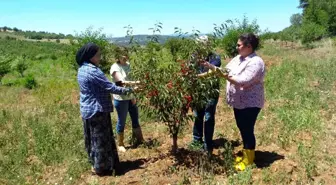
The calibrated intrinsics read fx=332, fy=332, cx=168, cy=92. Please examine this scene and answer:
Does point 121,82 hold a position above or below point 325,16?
below

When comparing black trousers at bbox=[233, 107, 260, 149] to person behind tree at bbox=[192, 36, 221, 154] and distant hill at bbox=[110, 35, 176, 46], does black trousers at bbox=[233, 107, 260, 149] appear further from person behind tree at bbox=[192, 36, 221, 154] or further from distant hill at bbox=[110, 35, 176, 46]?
distant hill at bbox=[110, 35, 176, 46]

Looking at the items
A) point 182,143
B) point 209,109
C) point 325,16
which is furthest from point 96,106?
point 325,16

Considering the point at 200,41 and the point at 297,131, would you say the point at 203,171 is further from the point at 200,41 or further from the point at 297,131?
the point at 297,131

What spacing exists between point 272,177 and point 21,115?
6.81 meters

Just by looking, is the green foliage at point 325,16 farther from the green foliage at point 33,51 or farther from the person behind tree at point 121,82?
the person behind tree at point 121,82

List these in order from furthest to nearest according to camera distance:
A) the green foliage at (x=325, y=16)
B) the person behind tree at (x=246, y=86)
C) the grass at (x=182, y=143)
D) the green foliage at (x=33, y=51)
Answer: the green foliage at (x=33, y=51)
the green foliage at (x=325, y=16)
the grass at (x=182, y=143)
the person behind tree at (x=246, y=86)

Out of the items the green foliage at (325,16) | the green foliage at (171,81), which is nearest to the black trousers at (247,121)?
the green foliage at (171,81)

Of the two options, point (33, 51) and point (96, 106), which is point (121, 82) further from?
point (33, 51)

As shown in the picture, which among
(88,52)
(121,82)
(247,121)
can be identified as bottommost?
(247,121)

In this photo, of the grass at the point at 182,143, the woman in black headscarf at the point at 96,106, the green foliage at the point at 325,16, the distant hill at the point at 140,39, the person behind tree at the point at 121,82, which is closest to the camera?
the woman in black headscarf at the point at 96,106

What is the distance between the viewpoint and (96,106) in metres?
4.51

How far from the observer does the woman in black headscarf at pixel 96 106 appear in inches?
175

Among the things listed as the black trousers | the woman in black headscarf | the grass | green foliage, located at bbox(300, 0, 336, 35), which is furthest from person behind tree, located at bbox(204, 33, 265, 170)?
green foliage, located at bbox(300, 0, 336, 35)

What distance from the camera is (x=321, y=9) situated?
4434 centimetres
